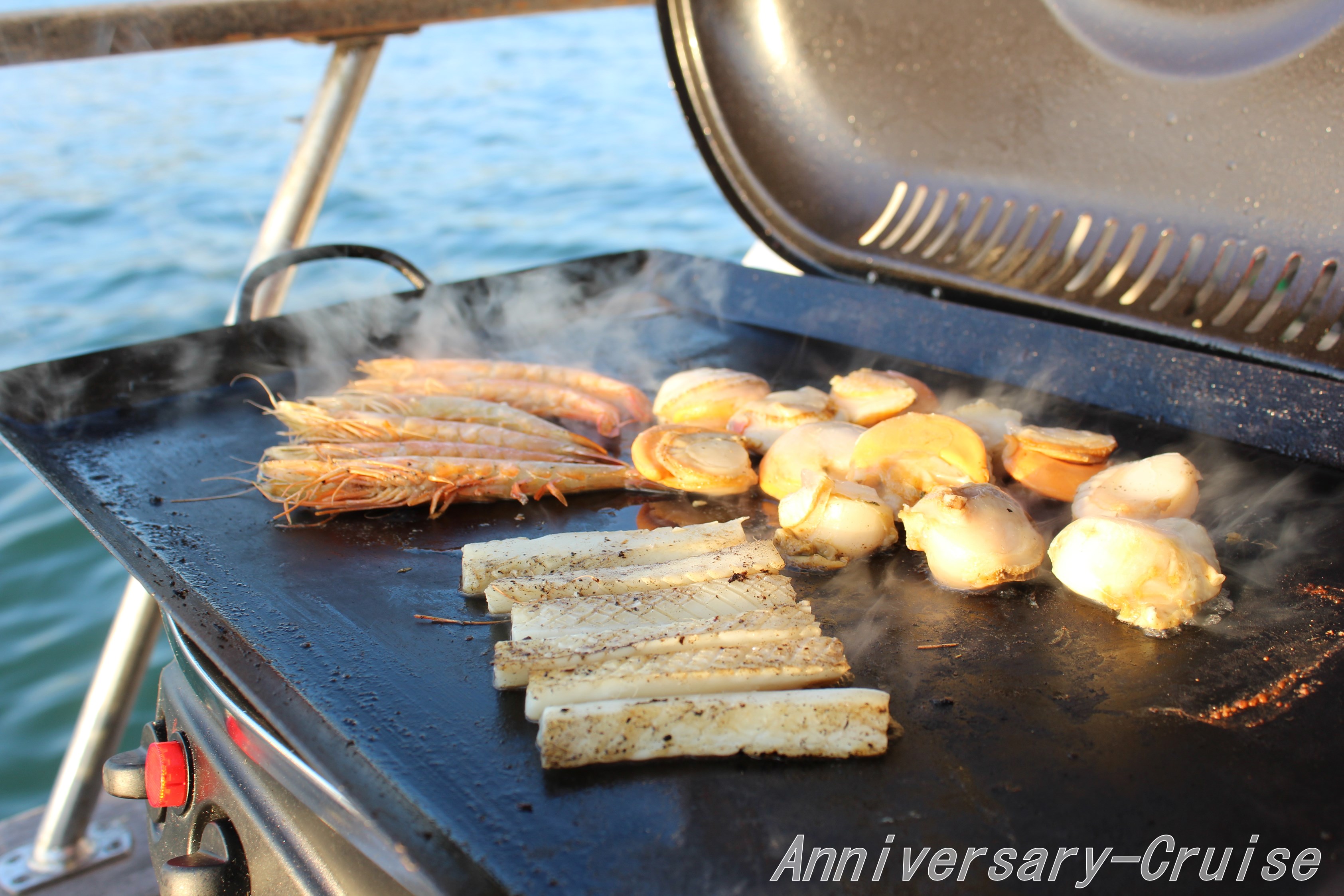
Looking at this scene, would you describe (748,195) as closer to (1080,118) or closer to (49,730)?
→ (1080,118)

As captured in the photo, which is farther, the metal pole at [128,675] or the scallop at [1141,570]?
the metal pole at [128,675]

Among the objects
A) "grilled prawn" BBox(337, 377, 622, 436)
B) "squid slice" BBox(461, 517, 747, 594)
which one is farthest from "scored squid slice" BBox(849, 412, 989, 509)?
"grilled prawn" BBox(337, 377, 622, 436)

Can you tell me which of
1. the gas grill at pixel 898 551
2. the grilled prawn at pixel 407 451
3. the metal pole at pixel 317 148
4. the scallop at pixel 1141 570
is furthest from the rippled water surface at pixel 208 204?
the scallop at pixel 1141 570

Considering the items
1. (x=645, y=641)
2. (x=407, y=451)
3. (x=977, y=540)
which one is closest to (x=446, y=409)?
(x=407, y=451)

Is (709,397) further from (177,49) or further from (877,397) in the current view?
(177,49)

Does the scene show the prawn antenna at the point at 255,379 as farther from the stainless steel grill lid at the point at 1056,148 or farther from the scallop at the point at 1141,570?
the scallop at the point at 1141,570

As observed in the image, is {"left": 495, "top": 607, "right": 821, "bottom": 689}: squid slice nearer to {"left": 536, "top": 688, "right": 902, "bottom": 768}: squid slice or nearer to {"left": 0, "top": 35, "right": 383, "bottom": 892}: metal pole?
{"left": 536, "top": 688, "right": 902, "bottom": 768}: squid slice
